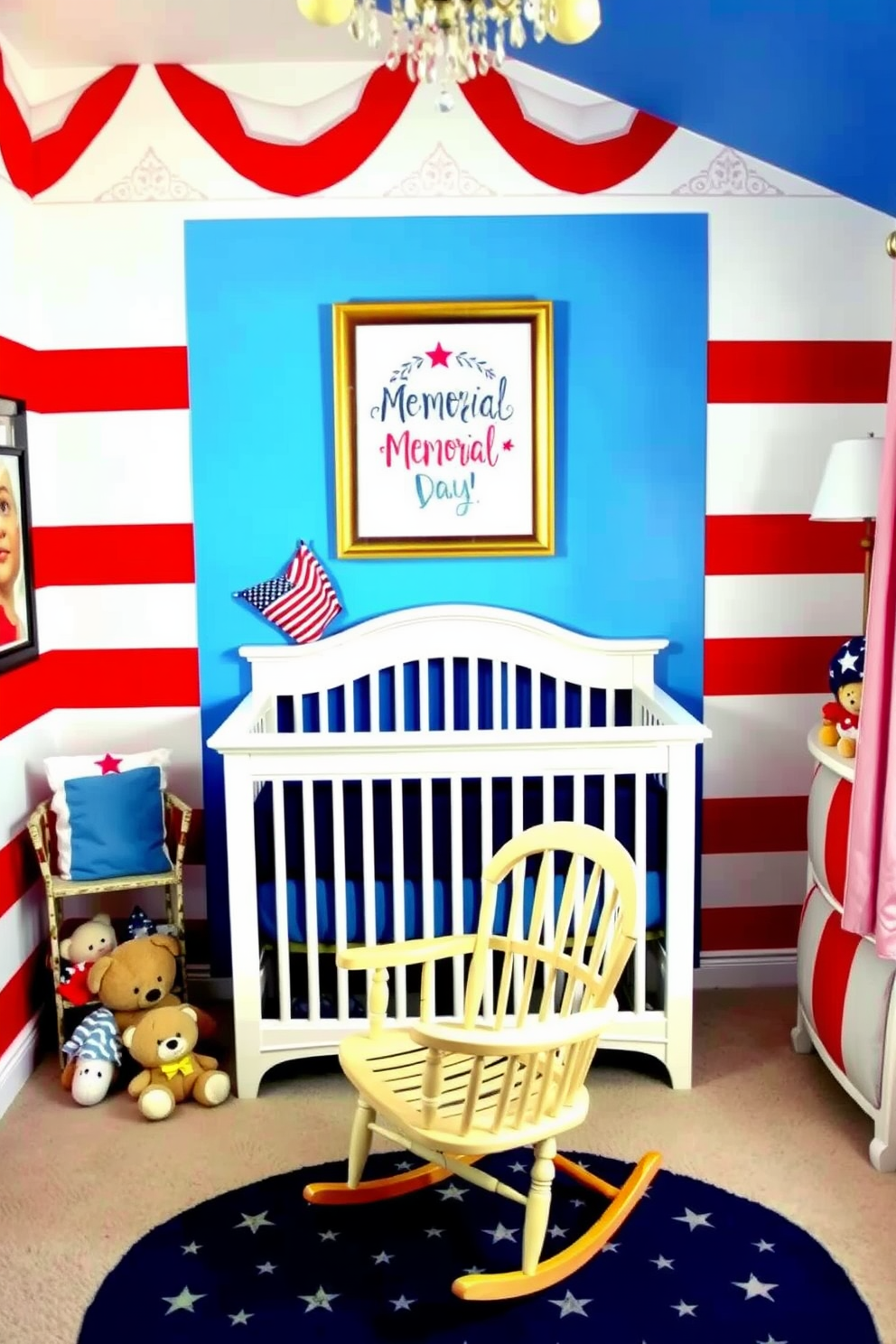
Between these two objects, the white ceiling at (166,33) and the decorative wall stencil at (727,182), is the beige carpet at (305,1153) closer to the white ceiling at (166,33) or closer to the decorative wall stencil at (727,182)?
the decorative wall stencil at (727,182)

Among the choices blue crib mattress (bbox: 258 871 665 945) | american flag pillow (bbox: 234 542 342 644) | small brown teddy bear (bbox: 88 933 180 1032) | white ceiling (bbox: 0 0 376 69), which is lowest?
small brown teddy bear (bbox: 88 933 180 1032)

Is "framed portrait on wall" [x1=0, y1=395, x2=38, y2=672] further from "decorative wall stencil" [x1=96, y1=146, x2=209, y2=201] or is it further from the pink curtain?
the pink curtain

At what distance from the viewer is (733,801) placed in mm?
3252

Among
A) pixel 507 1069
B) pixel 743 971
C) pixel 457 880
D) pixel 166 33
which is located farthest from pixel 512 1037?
pixel 166 33

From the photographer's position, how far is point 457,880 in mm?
2643

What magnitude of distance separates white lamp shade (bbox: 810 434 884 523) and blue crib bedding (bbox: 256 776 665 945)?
2.42ft

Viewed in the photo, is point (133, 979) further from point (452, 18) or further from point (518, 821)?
point (452, 18)

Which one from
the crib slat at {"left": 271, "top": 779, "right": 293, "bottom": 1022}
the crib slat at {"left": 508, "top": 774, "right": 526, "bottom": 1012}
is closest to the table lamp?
the crib slat at {"left": 508, "top": 774, "right": 526, "bottom": 1012}

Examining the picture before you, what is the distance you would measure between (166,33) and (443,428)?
110 centimetres

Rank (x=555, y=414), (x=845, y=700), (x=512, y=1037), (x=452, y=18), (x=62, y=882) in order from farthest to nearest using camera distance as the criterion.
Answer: (x=555, y=414)
(x=62, y=882)
(x=845, y=700)
(x=512, y=1037)
(x=452, y=18)

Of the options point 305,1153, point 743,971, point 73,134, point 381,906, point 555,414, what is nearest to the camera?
point 305,1153

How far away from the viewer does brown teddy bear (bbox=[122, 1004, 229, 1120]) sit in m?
2.62

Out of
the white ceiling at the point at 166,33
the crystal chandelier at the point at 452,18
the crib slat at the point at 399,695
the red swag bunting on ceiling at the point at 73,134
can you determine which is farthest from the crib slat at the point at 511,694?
the crystal chandelier at the point at 452,18

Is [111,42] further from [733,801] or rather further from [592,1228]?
[592,1228]
